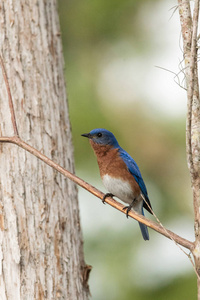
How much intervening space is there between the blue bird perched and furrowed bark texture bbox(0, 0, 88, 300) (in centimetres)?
47

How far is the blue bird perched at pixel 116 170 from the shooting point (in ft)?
16.9

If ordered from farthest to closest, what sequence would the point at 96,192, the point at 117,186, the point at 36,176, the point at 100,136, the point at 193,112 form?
the point at 100,136 < the point at 117,186 < the point at 36,176 < the point at 96,192 < the point at 193,112

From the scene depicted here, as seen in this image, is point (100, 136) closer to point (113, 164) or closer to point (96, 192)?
point (113, 164)

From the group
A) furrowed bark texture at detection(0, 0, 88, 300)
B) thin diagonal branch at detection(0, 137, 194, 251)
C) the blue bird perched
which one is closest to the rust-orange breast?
the blue bird perched

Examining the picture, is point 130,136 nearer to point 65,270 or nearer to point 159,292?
point 159,292

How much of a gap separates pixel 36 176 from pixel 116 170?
3.32 feet

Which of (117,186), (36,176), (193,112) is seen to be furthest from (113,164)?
(193,112)

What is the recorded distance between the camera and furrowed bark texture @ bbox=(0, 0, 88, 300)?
4.14 m

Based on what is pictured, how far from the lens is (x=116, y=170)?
516 cm

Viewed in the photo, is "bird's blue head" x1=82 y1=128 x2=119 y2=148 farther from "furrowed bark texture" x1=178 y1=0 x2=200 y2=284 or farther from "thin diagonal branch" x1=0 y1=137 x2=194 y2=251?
"furrowed bark texture" x1=178 y1=0 x2=200 y2=284

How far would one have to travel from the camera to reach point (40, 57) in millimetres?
4762

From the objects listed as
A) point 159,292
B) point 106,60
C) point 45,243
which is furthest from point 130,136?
point 45,243

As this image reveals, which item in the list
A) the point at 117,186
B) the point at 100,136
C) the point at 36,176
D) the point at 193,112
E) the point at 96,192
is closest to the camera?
the point at 193,112

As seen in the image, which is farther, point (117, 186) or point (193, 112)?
point (117, 186)
